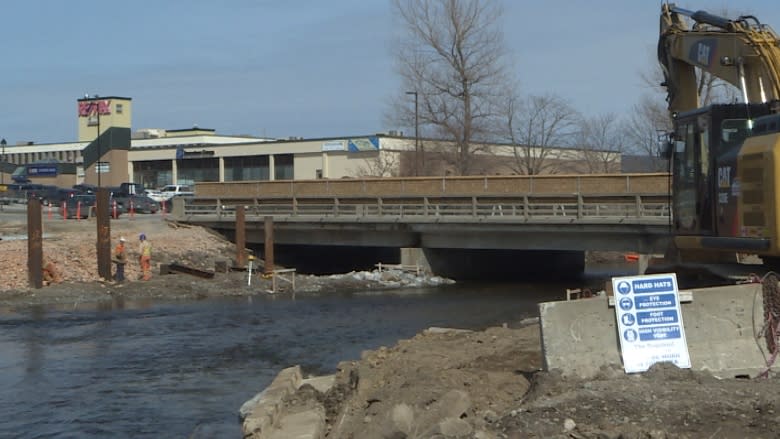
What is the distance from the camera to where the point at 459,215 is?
1577 inches

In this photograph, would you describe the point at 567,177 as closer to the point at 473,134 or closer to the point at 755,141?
the point at 755,141

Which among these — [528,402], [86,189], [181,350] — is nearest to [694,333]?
[528,402]

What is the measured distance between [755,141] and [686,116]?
6.87ft

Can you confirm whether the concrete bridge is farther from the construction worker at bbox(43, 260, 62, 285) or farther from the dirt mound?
the dirt mound

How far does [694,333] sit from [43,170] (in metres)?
92.6

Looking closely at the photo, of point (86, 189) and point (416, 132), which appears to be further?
point (86, 189)

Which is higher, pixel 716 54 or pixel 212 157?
pixel 212 157

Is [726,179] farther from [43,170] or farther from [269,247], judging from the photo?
[43,170]

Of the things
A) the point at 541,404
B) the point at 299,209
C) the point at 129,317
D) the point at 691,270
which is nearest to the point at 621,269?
the point at 299,209

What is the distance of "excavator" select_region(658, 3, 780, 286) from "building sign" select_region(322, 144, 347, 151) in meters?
64.1

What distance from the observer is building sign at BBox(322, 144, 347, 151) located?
8088 centimetres

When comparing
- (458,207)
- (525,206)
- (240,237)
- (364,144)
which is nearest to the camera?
(525,206)

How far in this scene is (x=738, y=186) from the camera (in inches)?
554

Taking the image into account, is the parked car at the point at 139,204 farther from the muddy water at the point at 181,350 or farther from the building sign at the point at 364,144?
the muddy water at the point at 181,350
